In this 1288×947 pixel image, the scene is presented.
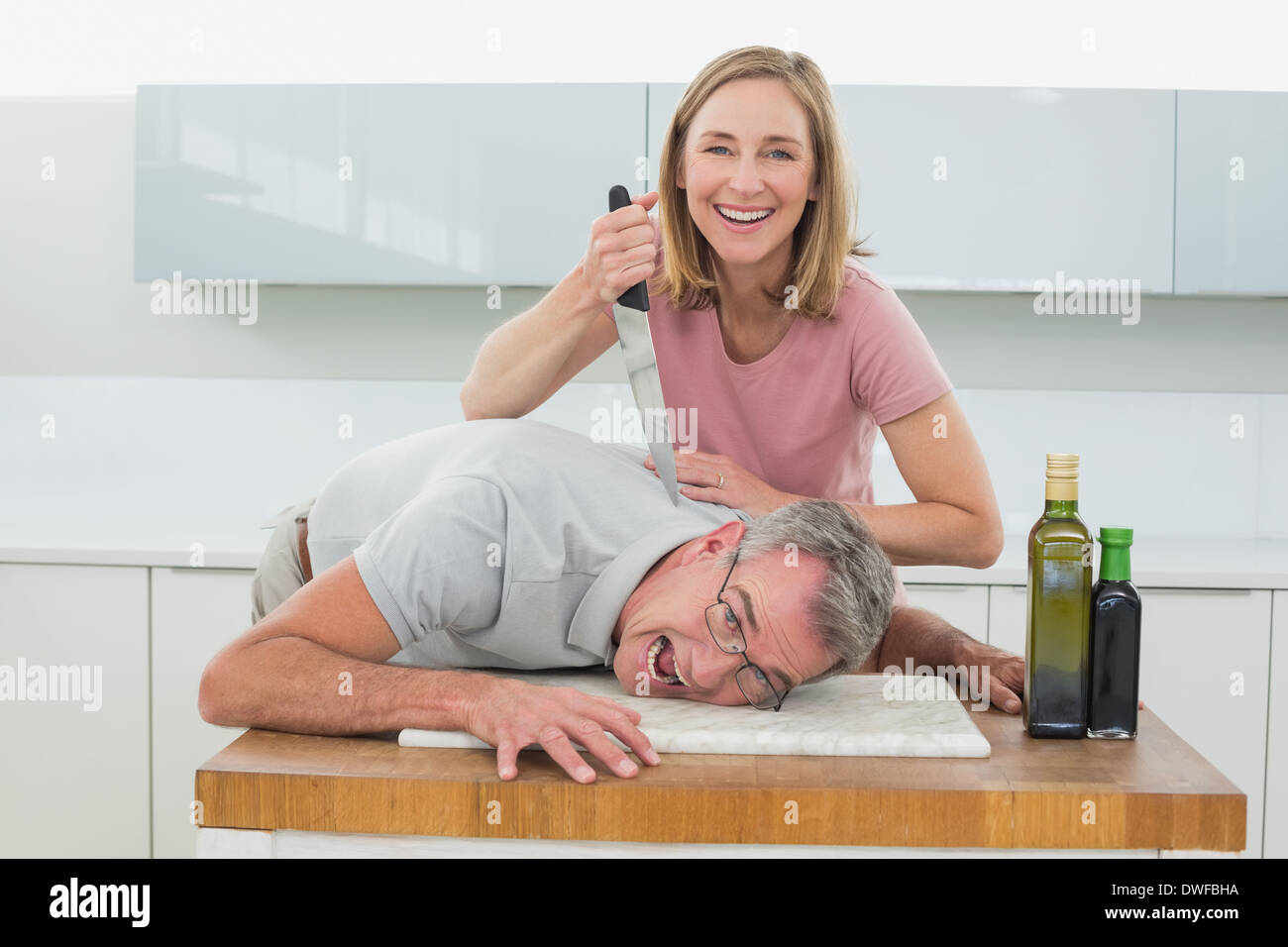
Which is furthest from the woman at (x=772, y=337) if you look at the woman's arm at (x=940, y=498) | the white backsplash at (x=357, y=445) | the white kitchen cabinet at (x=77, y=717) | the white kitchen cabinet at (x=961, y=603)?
the white backsplash at (x=357, y=445)

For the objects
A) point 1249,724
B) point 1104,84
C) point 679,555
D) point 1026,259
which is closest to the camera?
point 679,555

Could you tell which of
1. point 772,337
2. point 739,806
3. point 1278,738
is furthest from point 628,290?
point 1278,738

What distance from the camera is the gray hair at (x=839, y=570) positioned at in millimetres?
1122

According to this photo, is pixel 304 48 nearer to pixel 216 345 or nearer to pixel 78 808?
pixel 216 345

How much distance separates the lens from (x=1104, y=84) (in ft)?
9.70

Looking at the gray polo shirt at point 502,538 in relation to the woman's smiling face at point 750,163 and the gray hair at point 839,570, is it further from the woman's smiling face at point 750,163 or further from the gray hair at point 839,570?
the woman's smiling face at point 750,163

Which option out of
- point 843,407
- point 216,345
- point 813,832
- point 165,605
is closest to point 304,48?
point 216,345

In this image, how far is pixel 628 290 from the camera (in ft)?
4.59

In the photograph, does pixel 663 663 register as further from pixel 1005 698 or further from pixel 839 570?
pixel 1005 698

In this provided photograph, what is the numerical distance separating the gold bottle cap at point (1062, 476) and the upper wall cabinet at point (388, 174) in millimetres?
1726

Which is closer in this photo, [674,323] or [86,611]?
[674,323]

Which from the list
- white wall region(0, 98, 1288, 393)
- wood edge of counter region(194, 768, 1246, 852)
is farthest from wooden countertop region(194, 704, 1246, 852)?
white wall region(0, 98, 1288, 393)

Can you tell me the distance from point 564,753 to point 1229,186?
89.3 inches

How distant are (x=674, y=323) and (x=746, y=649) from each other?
2.24 ft
